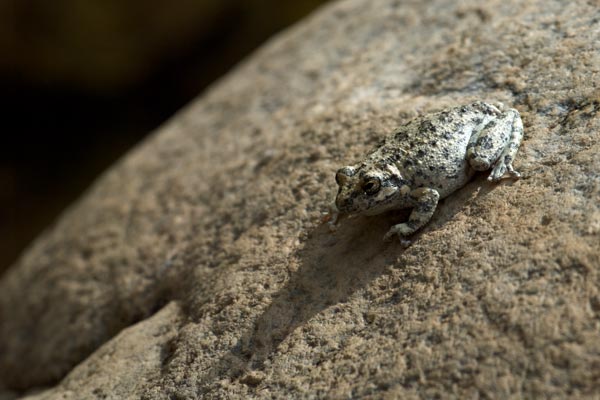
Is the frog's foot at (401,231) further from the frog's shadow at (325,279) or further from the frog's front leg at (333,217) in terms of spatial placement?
the frog's front leg at (333,217)

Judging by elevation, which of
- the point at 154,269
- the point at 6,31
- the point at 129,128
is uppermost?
the point at 6,31

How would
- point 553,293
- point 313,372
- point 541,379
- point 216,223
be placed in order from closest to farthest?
point 541,379, point 553,293, point 313,372, point 216,223

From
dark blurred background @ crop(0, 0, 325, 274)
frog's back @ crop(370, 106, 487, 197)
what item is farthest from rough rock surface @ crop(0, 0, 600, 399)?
dark blurred background @ crop(0, 0, 325, 274)

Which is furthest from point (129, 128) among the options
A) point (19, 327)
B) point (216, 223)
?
point (216, 223)

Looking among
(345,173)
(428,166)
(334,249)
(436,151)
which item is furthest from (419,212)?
(334,249)

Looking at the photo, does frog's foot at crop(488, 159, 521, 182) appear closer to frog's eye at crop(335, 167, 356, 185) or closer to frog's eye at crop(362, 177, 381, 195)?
frog's eye at crop(362, 177, 381, 195)

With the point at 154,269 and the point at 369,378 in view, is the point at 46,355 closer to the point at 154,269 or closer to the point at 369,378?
the point at 154,269

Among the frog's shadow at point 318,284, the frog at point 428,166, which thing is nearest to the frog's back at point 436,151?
the frog at point 428,166
